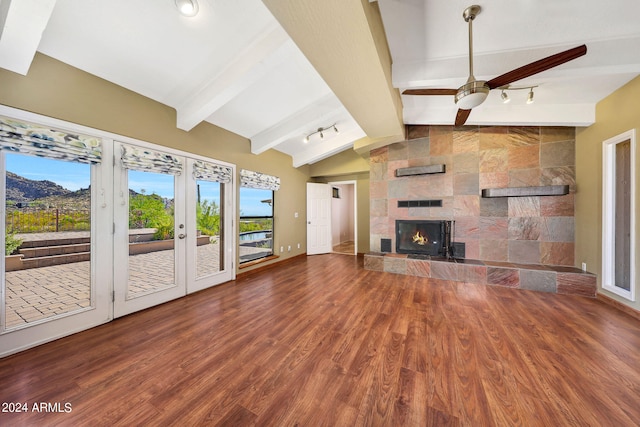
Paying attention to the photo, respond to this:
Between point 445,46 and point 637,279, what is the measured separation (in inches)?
136

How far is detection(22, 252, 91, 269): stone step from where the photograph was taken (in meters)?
2.10

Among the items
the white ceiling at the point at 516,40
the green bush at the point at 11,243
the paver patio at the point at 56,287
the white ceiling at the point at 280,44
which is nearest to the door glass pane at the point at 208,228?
the paver patio at the point at 56,287

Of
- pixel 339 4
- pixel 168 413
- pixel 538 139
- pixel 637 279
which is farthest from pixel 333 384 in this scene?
pixel 538 139

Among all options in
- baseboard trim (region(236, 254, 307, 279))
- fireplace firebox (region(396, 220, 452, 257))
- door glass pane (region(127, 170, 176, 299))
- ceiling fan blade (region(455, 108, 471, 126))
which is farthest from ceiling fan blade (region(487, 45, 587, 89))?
baseboard trim (region(236, 254, 307, 279))

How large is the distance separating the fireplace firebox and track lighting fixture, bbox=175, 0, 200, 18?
4.53 meters

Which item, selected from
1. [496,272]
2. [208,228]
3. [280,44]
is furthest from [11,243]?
[496,272]

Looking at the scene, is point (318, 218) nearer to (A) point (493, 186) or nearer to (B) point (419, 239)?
(B) point (419, 239)

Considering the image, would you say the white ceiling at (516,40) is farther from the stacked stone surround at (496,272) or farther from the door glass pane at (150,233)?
the door glass pane at (150,233)

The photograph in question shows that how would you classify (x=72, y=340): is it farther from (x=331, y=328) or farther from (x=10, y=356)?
(x=331, y=328)

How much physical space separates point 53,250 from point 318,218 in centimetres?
510

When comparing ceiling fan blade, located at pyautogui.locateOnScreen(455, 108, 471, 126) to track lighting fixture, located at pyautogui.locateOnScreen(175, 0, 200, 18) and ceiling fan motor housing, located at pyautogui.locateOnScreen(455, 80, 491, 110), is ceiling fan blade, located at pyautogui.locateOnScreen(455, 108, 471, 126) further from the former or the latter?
track lighting fixture, located at pyautogui.locateOnScreen(175, 0, 200, 18)

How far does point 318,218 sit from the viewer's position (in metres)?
6.58

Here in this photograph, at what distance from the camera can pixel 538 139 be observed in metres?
3.86

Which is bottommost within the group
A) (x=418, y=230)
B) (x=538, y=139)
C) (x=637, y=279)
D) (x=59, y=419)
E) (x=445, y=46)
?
(x=59, y=419)
